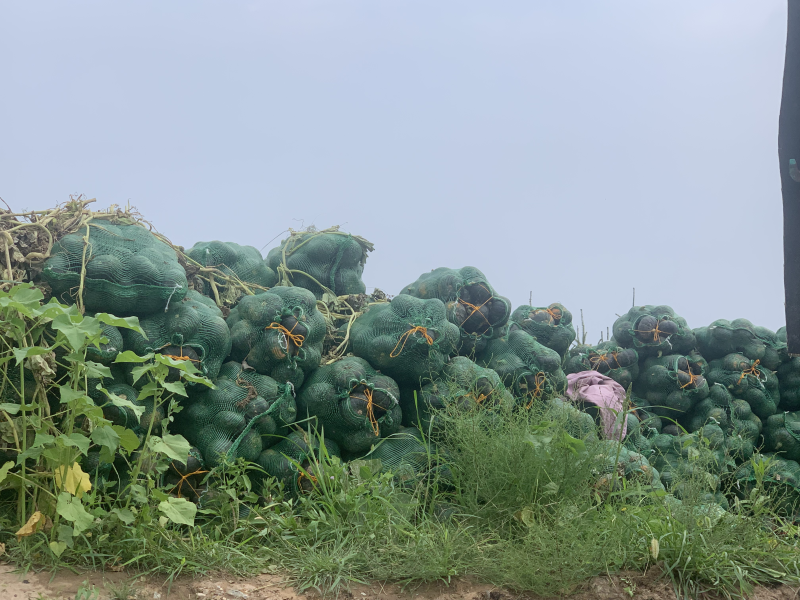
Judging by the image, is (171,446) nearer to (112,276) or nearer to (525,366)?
(112,276)

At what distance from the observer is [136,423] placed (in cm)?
311

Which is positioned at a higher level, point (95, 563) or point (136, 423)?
point (136, 423)

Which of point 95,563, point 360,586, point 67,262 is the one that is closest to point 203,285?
point 67,262

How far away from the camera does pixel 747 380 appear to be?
5.30 metres

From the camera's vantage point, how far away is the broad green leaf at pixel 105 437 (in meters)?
2.55

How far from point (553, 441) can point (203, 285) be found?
2.28 metres

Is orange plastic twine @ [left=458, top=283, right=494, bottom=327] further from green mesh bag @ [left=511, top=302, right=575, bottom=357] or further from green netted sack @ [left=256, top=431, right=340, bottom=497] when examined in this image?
green netted sack @ [left=256, top=431, right=340, bottom=497]

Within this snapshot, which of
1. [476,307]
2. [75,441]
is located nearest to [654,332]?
[476,307]

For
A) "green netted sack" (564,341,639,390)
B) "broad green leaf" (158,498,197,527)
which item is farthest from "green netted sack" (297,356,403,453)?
"green netted sack" (564,341,639,390)

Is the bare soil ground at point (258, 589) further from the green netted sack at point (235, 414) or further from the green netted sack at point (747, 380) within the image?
the green netted sack at point (747, 380)

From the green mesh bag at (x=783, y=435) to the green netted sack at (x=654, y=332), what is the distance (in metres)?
0.88

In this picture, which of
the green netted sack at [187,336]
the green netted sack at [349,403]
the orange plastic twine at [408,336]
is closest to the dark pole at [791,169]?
the orange plastic twine at [408,336]

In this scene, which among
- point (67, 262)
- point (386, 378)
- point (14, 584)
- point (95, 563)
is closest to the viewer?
point (14, 584)

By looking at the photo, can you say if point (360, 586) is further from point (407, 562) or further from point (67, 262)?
point (67, 262)
